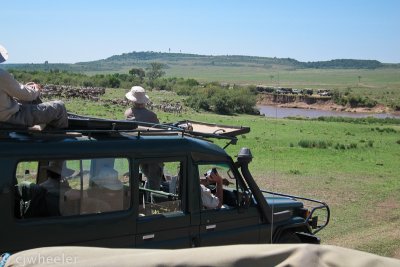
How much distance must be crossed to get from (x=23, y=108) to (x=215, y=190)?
7.61ft

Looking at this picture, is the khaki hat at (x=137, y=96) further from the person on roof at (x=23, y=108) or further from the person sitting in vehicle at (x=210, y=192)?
the person on roof at (x=23, y=108)

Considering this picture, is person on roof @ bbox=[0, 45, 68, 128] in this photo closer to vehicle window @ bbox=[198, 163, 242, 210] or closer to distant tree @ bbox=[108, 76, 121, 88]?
vehicle window @ bbox=[198, 163, 242, 210]

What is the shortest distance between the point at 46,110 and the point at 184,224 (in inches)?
66.1

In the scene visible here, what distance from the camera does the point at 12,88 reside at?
514 cm

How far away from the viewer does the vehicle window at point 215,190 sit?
19.6ft

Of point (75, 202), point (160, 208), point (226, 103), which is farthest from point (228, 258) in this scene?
point (226, 103)

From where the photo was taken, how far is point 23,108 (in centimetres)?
520

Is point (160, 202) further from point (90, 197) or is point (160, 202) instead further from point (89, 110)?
point (89, 110)

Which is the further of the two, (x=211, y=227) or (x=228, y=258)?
(x=211, y=227)

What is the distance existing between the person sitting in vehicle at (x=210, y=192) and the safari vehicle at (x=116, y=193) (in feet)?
0.29

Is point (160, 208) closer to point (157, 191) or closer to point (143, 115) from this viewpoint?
point (157, 191)

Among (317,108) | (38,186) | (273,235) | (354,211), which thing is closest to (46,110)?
(38,186)

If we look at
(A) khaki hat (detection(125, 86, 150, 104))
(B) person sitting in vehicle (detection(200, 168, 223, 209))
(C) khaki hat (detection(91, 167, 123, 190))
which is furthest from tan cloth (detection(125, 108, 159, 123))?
(C) khaki hat (detection(91, 167, 123, 190))

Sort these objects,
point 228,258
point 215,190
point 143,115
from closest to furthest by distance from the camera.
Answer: point 228,258 → point 215,190 → point 143,115
